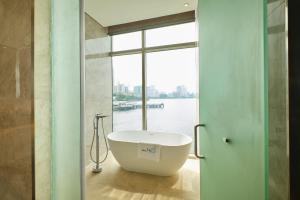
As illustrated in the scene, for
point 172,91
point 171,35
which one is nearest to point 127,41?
point 171,35

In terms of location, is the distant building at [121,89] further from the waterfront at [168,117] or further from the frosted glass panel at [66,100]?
the frosted glass panel at [66,100]

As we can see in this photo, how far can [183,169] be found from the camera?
2.82 meters

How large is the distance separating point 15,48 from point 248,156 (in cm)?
119

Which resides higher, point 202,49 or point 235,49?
point 202,49

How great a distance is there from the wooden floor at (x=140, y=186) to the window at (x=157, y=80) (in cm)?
116

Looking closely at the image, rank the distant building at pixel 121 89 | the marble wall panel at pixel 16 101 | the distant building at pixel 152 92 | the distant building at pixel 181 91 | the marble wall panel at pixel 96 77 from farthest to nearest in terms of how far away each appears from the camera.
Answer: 1. the distant building at pixel 121 89
2. the distant building at pixel 152 92
3. the distant building at pixel 181 91
4. the marble wall panel at pixel 96 77
5. the marble wall panel at pixel 16 101

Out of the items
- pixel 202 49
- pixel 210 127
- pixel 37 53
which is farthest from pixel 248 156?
pixel 37 53

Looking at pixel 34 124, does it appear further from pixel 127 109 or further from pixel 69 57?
pixel 127 109

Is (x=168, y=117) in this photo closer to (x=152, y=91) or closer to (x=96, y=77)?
(x=152, y=91)

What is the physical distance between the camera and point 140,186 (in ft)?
7.52

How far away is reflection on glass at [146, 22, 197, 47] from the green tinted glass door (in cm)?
217

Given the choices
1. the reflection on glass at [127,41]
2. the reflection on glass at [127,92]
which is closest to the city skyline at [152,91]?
the reflection on glass at [127,92]

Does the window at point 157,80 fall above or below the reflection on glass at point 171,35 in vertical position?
below

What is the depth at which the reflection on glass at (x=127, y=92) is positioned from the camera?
Answer: 379 centimetres
